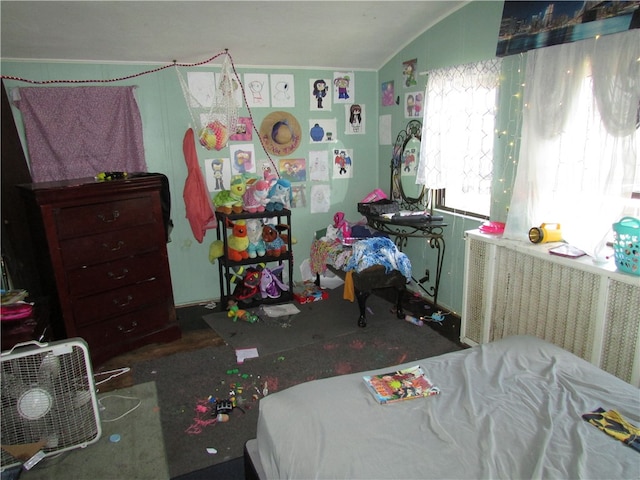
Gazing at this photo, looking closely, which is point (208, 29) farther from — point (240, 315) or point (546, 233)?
point (546, 233)

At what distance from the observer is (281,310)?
3775 mm

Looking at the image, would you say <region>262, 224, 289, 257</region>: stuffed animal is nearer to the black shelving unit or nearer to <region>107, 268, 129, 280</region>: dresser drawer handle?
the black shelving unit

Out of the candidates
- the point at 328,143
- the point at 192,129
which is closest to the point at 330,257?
the point at 328,143

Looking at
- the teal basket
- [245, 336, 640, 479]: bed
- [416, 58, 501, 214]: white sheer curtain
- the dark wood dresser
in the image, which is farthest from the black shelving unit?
the teal basket

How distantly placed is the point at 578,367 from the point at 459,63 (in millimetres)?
2388

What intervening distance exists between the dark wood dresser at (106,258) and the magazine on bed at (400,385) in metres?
1.98

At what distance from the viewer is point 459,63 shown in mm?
3312

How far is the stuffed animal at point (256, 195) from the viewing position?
3.74 meters

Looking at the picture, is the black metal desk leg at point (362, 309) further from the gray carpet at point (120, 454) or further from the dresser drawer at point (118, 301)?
the gray carpet at point (120, 454)

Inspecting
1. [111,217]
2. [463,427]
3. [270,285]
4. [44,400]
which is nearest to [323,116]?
[270,285]

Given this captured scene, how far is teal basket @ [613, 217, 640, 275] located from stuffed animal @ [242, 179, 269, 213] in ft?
8.29

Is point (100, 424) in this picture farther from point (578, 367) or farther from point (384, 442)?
point (578, 367)

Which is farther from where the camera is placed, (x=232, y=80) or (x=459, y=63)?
(x=232, y=80)

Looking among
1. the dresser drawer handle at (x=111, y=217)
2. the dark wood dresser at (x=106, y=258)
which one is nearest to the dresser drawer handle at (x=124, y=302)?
the dark wood dresser at (x=106, y=258)
